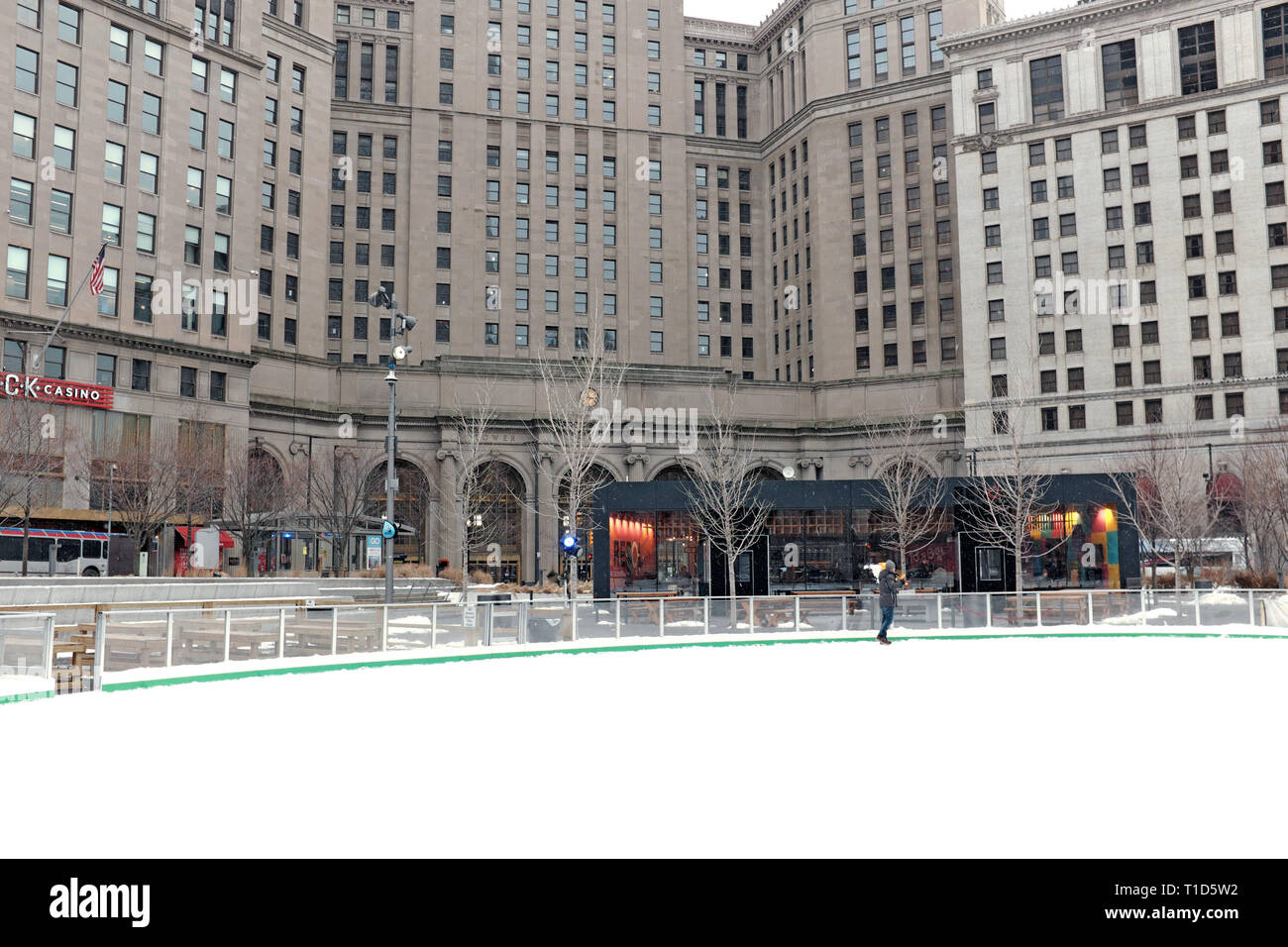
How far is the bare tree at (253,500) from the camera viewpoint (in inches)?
1677

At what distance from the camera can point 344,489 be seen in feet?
171

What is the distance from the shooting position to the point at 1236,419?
6025cm

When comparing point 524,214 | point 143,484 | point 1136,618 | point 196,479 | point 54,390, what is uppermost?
point 524,214

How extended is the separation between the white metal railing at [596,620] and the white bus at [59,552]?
26.1 m

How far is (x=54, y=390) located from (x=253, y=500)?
390 inches

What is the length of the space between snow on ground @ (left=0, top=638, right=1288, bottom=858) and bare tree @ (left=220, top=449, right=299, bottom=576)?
26.8 metres

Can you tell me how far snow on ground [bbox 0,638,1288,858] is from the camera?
22.0 feet

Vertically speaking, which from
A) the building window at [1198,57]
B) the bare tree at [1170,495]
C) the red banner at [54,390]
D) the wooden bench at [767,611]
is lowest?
the wooden bench at [767,611]

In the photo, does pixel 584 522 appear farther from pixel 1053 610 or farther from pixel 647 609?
pixel 1053 610

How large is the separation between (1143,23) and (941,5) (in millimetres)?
16715

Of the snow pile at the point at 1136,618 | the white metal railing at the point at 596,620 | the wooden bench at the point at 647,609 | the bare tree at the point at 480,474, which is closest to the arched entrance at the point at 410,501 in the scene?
the bare tree at the point at 480,474

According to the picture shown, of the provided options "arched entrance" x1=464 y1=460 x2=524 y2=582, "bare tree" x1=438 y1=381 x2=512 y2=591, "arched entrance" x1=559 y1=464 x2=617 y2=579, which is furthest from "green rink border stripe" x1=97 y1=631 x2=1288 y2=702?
"bare tree" x1=438 y1=381 x2=512 y2=591

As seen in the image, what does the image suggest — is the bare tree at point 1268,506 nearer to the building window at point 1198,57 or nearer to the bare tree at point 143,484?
the building window at point 1198,57

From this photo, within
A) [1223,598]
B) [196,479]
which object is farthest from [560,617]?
[196,479]
